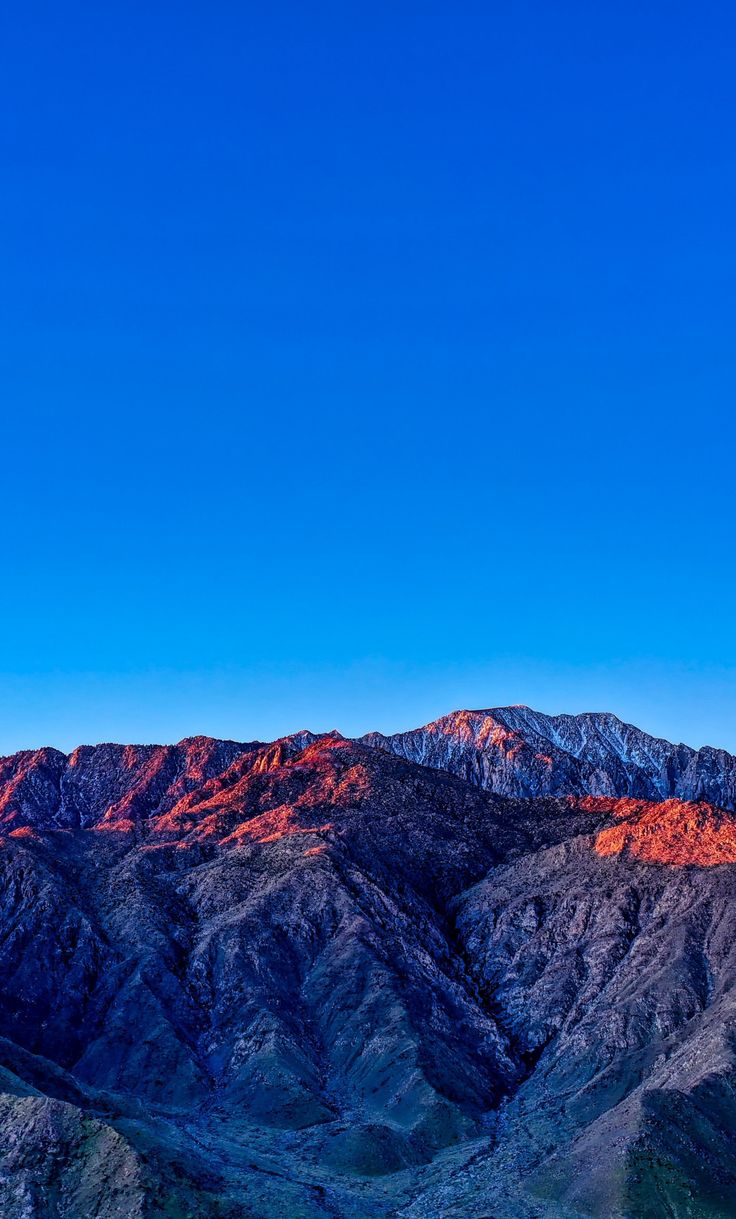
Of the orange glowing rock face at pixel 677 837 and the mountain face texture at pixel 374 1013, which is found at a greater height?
the orange glowing rock face at pixel 677 837

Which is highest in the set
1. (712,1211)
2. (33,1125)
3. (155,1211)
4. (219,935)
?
(219,935)

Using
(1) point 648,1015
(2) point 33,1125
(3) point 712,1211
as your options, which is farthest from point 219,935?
(3) point 712,1211

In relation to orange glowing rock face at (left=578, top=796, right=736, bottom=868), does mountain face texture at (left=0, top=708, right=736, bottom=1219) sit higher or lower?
lower

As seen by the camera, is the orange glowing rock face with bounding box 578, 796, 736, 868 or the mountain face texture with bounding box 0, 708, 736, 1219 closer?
the mountain face texture with bounding box 0, 708, 736, 1219

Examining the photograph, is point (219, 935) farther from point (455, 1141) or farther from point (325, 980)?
point (455, 1141)

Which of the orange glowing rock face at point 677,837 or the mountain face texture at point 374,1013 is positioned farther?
the orange glowing rock face at point 677,837
